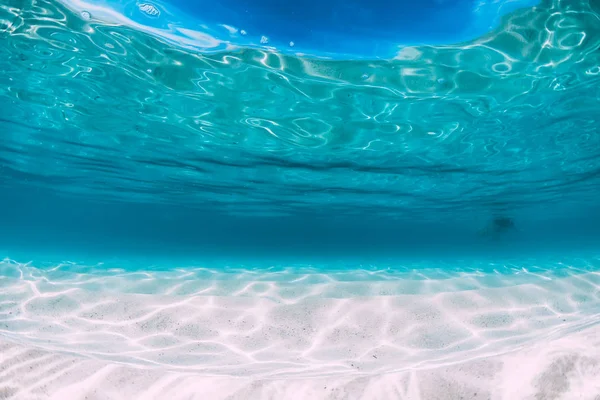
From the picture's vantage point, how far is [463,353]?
4074mm

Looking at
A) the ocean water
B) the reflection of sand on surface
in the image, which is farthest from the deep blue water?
the reflection of sand on surface

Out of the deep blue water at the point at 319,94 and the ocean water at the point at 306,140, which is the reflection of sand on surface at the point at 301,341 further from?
the deep blue water at the point at 319,94

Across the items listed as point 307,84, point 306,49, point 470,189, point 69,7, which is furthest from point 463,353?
point 470,189

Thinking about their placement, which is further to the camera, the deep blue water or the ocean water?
the deep blue water

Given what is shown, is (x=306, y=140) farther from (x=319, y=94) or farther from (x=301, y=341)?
(x=301, y=341)

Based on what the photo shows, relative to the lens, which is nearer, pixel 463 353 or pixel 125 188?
pixel 463 353

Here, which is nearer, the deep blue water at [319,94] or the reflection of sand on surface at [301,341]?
the reflection of sand on surface at [301,341]

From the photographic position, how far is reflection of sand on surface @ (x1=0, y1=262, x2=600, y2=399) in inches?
108

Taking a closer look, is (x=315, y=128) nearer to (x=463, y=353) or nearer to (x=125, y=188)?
(x=463, y=353)

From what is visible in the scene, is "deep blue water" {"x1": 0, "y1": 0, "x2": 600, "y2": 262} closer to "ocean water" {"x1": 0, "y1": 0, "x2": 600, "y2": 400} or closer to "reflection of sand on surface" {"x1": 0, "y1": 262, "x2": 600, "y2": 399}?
"ocean water" {"x1": 0, "y1": 0, "x2": 600, "y2": 400}

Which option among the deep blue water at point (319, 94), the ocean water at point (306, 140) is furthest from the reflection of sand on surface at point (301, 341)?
the deep blue water at point (319, 94)

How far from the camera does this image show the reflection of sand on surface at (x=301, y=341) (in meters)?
2.75

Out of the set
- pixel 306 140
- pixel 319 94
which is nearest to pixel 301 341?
pixel 319 94

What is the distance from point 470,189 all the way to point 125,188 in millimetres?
28754
